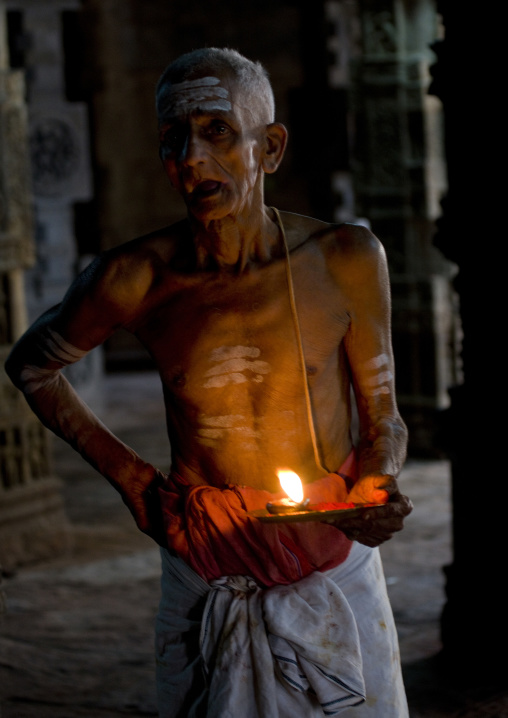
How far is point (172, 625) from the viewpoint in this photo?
2.35m

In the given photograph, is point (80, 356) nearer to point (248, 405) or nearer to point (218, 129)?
point (248, 405)

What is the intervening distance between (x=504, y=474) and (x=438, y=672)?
3.01ft

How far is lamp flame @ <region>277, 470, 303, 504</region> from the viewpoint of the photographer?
81.6 inches

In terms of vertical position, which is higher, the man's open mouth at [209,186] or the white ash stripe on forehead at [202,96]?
the white ash stripe on forehead at [202,96]

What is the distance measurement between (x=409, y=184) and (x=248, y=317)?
22.8 ft

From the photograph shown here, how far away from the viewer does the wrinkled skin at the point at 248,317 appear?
2.22 m

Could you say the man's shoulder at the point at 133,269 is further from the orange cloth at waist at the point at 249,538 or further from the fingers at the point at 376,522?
the fingers at the point at 376,522

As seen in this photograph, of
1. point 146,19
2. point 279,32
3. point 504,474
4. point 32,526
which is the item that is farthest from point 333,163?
point 504,474

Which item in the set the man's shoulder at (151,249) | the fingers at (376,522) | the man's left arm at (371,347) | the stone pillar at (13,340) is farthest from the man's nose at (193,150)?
the stone pillar at (13,340)

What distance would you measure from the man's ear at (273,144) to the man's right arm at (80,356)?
1.27ft

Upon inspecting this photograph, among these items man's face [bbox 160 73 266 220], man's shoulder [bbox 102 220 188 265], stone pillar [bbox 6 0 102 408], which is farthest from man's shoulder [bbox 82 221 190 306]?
stone pillar [bbox 6 0 102 408]

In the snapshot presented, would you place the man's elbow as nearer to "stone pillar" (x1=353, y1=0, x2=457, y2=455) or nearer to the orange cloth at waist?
the orange cloth at waist

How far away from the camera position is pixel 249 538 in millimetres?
2205

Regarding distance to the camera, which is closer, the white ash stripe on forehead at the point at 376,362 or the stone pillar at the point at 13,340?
the white ash stripe on forehead at the point at 376,362
